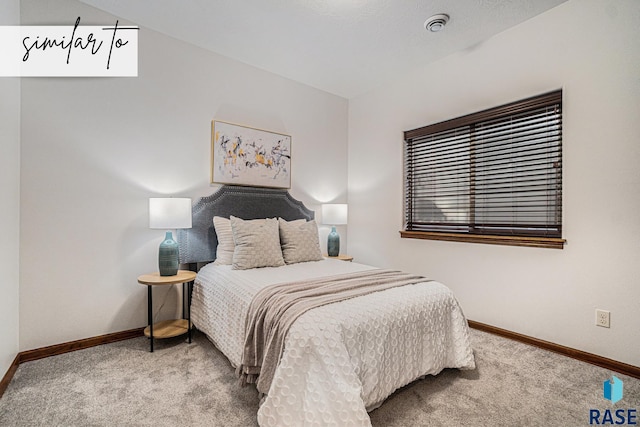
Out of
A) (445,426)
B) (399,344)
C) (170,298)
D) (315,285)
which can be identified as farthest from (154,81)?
(445,426)

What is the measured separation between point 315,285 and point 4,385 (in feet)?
6.45

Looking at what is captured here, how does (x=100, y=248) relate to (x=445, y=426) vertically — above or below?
above

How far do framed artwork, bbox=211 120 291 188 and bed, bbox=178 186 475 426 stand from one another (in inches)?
15.7

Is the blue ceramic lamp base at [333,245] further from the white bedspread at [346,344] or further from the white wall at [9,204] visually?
the white wall at [9,204]

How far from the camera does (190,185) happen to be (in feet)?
9.66

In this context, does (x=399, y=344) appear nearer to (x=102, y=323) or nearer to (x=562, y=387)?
(x=562, y=387)

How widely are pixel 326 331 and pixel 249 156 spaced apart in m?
2.39

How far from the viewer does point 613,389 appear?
183 cm

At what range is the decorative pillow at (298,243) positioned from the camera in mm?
2836

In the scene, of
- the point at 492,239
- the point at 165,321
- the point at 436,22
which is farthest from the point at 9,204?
the point at 492,239

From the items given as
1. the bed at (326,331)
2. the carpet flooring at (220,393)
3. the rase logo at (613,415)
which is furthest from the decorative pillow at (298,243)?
the rase logo at (613,415)

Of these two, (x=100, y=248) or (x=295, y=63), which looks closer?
(x=100, y=248)

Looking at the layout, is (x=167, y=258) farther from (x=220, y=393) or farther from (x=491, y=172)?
(x=491, y=172)

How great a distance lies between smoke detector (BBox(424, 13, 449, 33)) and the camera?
2473mm
